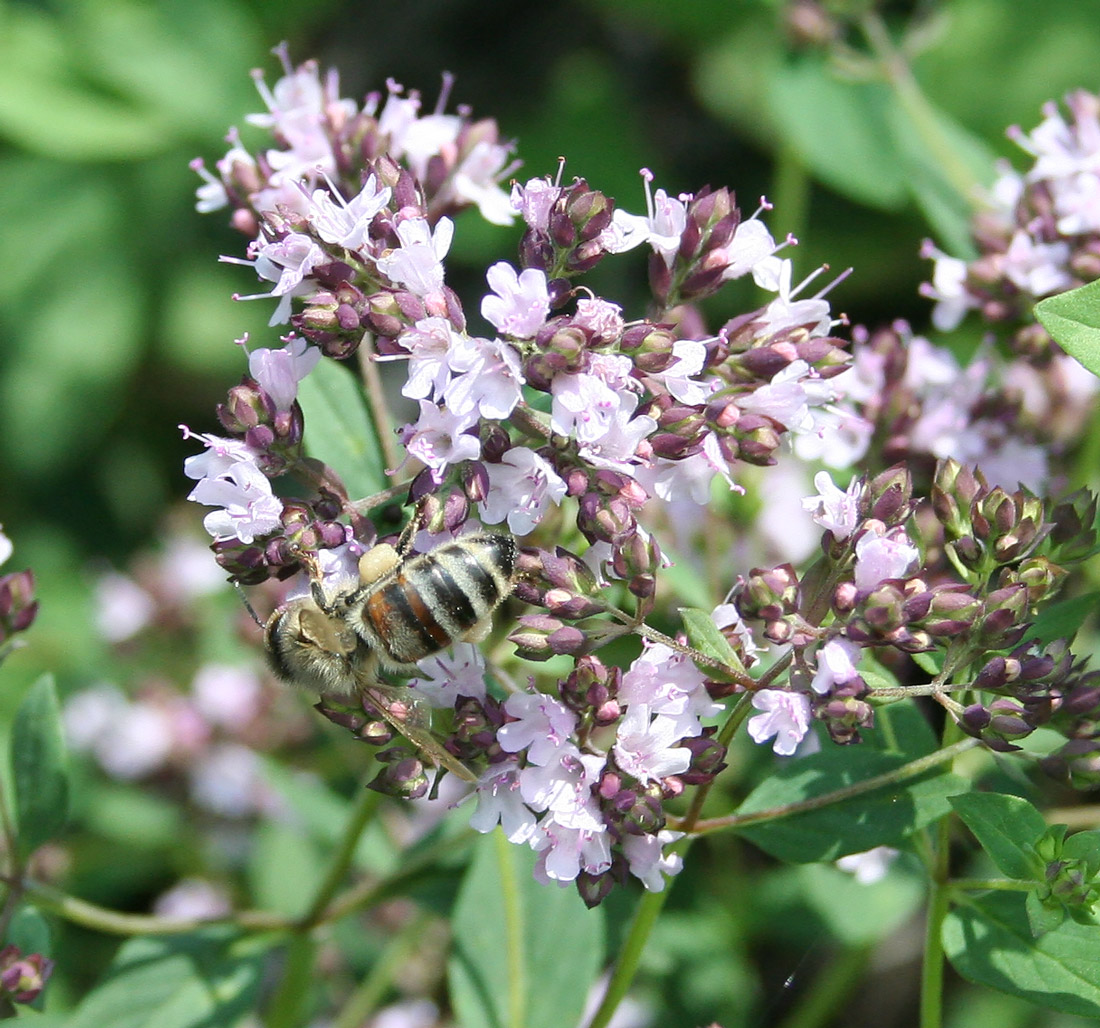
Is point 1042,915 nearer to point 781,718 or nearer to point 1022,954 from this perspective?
point 1022,954

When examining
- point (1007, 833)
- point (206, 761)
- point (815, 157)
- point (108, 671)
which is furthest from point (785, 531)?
point (108, 671)

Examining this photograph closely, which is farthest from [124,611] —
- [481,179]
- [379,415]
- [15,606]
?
[481,179]

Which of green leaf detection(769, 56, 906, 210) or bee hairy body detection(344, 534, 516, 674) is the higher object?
green leaf detection(769, 56, 906, 210)

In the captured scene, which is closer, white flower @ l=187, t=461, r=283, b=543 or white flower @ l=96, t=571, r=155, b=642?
white flower @ l=187, t=461, r=283, b=543

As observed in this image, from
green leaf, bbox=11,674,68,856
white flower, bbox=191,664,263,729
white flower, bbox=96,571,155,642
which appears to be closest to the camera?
green leaf, bbox=11,674,68,856

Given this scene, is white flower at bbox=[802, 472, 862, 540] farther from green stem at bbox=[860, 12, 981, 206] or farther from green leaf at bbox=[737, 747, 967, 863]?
green stem at bbox=[860, 12, 981, 206]

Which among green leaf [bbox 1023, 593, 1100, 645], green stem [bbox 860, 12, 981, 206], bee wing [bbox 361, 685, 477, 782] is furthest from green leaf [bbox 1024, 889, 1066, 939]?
green stem [bbox 860, 12, 981, 206]

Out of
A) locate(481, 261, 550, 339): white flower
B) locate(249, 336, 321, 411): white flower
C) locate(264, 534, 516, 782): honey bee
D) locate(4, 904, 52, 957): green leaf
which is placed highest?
locate(249, 336, 321, 411): white flower
